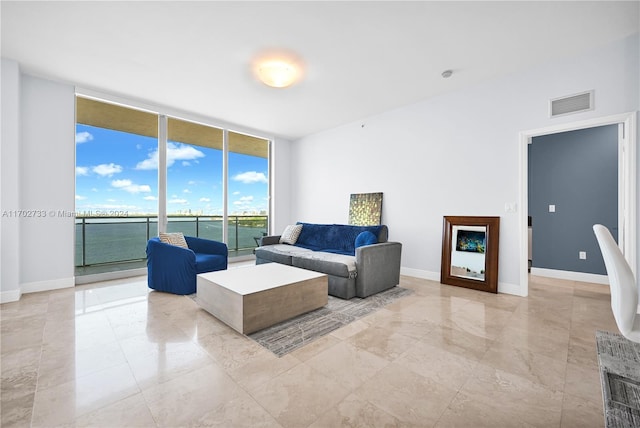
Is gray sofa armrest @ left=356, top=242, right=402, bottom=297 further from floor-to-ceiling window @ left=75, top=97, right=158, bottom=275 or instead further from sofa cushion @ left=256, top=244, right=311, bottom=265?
floor-to-ceiling window @ left=75, top=97, right=158, bottom=275

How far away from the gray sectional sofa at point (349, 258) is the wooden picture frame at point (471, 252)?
82 cm

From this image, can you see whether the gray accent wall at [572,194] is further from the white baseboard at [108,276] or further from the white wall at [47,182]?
the white wall at [47,182]

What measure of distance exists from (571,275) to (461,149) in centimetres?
268

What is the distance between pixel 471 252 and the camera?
3.86 m

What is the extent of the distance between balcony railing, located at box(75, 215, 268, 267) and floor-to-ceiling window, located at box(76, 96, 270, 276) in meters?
0.01

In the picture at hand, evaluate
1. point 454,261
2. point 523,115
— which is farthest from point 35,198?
point 523,115

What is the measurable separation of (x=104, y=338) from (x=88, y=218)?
323 cm

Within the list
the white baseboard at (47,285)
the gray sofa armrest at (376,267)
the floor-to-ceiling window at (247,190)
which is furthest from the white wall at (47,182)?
the gray sofa armrest at (376,267)

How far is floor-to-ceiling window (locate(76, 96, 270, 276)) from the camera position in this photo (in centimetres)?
432

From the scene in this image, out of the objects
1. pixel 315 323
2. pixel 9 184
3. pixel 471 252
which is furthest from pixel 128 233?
pixel 471 252

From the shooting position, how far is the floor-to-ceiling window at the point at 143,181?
432 cm

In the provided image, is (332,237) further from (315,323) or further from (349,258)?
(315,323)

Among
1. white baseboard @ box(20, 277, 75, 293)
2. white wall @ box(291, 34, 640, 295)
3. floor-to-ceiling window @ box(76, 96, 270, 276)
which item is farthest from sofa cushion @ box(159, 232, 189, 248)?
white wall @ box(291, 34, 640, 295)

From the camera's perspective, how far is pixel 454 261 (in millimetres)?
3990
